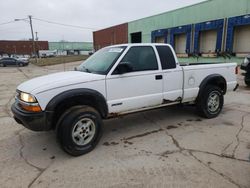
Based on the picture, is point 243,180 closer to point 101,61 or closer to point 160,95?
point 160,95

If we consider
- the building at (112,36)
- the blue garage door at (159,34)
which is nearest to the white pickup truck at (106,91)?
the blue garage door at (159,34)

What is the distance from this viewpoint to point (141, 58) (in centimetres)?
441

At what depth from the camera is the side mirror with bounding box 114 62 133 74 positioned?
12.7 ft

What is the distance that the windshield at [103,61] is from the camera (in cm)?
407

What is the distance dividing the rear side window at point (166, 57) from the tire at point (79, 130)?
6.15ft

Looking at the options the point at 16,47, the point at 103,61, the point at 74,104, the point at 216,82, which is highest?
the point at 16,47

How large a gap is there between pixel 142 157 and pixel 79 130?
117 centimetres

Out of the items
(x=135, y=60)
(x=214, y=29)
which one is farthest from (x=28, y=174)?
(x=214, y=29)

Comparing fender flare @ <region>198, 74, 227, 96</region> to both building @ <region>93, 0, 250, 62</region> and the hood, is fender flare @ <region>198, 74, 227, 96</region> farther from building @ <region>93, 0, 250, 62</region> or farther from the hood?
building @ <region>93, 0, 250, 62</region>

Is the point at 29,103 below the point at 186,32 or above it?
below

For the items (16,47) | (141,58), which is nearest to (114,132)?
(141,58)

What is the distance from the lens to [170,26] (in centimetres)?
2573

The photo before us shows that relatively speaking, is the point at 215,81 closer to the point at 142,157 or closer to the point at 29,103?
the point at 142,157

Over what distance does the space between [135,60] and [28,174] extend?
108 inches
